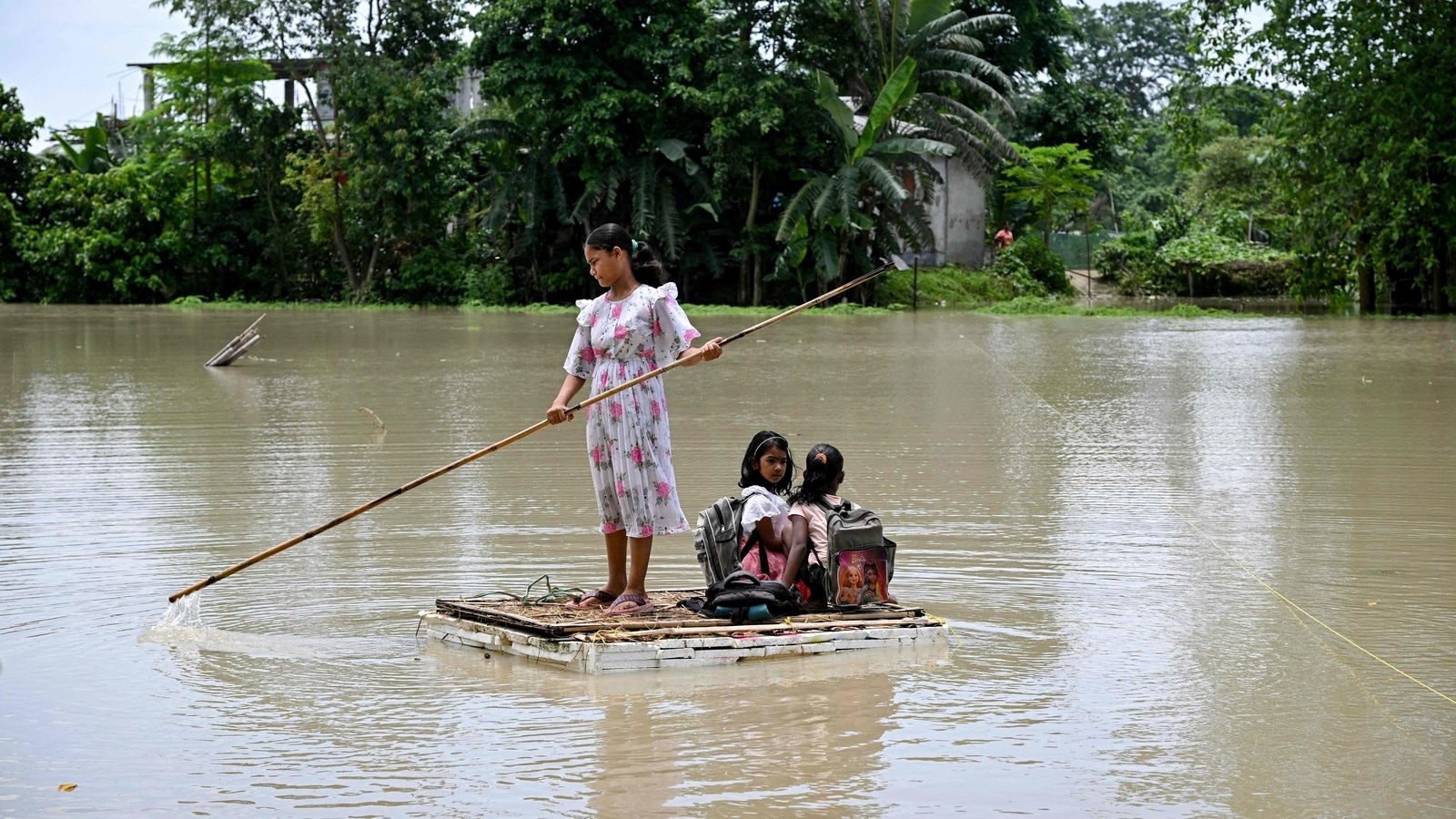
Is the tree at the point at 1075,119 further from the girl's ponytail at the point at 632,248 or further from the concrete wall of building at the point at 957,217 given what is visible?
the girl's ponytail at the point at 632,248

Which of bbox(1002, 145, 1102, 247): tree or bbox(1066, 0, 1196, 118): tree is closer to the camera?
bbox(1002, 145, 1102, 247): tree

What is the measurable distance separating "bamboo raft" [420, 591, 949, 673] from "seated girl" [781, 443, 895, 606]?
11cm

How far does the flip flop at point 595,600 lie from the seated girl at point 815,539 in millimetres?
638

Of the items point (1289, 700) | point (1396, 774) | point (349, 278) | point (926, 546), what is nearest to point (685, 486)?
point (926, 546)

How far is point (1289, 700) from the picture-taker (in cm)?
477

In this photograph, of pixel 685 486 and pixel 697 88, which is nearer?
pixel 685 486

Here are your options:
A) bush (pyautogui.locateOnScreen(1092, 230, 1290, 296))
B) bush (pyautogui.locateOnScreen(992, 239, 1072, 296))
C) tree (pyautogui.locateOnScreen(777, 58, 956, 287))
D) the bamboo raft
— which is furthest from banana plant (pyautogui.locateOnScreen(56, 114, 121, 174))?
the bamboo raft

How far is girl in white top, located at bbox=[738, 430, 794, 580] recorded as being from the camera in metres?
5.60

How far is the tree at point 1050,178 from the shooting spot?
35906 millimetres

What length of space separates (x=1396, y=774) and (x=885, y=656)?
1687 millimetres

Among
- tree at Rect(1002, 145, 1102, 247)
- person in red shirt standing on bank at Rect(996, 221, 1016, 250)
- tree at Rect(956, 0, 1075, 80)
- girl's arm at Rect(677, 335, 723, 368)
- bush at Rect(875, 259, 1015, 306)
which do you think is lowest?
girl's arm at Rect(677, 335, 723, 368)

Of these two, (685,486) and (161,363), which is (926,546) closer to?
(685,486)

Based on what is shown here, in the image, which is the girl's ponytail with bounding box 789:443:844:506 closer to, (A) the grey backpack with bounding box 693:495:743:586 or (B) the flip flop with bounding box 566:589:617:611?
(A) the grey backpack with bounding box 693:495:743:586

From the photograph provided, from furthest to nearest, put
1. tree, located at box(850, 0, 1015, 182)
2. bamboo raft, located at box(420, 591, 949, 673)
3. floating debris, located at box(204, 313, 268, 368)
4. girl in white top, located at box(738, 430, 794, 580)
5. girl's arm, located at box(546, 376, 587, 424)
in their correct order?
tree, located at box(850, 0, 1015, 182) → floating debris, located at box(204, 313, 268, 368) → girl in white top, located at box(738, 430, 794, 580) → girl's arm, located at box(546, 376, 587, 424) → bamboo raft, located at box(420, 591, 949, 673)
